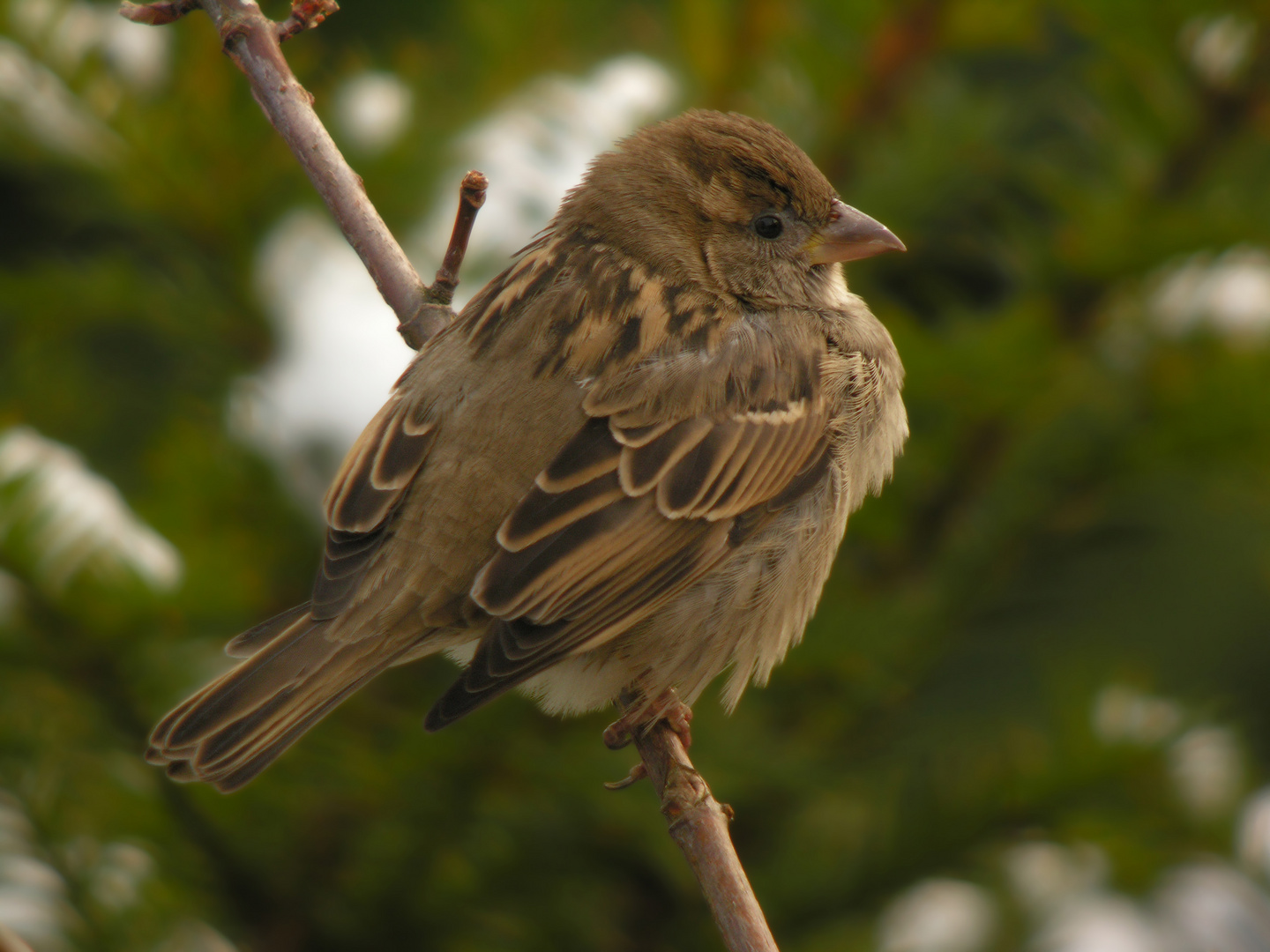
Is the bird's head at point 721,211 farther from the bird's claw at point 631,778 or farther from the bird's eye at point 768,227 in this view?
the bird's claw at point 631,778

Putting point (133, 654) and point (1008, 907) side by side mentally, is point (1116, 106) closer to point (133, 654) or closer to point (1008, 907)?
point (1008, 907)

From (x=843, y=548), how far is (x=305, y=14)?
4.74 feet

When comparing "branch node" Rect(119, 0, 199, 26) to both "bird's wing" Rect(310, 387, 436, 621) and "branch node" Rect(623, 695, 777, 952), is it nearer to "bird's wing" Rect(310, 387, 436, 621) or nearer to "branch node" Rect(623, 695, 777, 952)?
"bird's wing" Rect(310, 387, 436, 621)

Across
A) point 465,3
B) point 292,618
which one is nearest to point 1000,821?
point 292,618

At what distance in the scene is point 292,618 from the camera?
2508 millimetres

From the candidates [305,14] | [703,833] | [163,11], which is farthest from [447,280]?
[703,833]

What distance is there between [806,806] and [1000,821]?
1.10 ft

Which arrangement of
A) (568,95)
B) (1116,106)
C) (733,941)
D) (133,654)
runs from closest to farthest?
1. (733,941)
2. (133,654)
3. (1116,106)
4. (568,95)

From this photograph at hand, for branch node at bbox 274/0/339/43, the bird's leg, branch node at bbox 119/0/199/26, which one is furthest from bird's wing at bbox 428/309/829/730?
branch node at bbox 119/0/199/26

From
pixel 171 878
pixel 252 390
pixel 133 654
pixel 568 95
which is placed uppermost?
pixel 568 95

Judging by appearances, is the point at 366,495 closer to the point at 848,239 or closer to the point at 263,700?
the point at 263,700

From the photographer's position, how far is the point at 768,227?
9.77ft

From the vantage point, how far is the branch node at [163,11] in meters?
2.38

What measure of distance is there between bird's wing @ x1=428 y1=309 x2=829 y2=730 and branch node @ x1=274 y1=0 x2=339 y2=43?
0.83 metres
